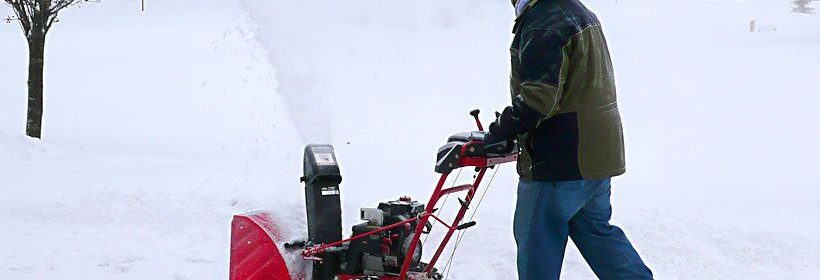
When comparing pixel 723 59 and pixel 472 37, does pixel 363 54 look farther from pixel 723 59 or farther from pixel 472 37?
pixel 723 59

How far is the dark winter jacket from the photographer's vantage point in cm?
321

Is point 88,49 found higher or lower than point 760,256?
higher

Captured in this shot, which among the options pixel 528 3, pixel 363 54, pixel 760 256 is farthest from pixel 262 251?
pixel 363 54

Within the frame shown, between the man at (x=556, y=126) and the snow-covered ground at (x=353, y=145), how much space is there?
120cm

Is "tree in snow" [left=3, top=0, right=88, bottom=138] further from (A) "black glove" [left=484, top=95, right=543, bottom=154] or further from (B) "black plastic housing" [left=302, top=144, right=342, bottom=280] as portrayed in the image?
(A) "black glove" [left=484, top=95, right=543, bottom=154]

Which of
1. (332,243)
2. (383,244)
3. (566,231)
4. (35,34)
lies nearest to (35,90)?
(35,34)

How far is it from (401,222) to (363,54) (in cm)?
940

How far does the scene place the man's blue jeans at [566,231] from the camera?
3432 millimetres

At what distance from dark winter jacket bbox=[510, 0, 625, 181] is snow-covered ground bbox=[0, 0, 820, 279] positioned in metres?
1.31

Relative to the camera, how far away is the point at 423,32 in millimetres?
18391

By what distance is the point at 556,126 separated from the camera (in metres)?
3.36

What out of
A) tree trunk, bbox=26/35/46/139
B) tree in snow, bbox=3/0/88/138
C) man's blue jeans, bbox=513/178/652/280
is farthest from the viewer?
tree trunk, bbox=26/35/46/139

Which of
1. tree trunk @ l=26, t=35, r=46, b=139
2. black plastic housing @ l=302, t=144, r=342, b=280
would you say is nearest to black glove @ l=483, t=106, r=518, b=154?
black plastic housing @ l=302, t=144, r=342, b=280

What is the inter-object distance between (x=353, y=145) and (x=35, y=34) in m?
3.74
